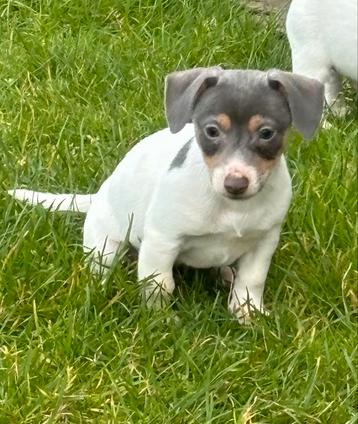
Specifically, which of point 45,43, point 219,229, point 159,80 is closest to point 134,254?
point 219,229

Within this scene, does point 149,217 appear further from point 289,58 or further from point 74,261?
point 289,58

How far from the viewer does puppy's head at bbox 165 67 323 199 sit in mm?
3604

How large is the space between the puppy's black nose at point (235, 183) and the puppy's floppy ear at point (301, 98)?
0.95 feet

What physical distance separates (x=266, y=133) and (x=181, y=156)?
14.1 inches

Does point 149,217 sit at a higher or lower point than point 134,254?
higher

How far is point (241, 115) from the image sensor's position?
3625 millimetres

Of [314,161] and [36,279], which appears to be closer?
[36,279]

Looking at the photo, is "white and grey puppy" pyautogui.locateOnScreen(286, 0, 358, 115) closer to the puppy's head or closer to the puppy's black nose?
the puppy's head

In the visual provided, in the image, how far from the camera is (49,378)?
11.9 feet

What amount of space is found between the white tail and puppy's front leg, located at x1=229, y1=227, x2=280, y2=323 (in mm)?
705

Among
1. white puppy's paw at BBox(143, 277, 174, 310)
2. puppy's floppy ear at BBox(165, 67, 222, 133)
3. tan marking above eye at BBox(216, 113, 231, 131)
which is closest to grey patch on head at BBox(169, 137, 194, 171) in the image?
puppy's floppy ear at BBox(165, 67, 222, 133)

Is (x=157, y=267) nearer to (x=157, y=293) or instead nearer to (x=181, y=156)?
(x=157, y=293)

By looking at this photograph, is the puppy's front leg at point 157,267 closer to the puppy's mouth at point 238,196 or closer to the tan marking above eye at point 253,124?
the puppy's mouth at point 238,196

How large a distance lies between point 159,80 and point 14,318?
1.91m
